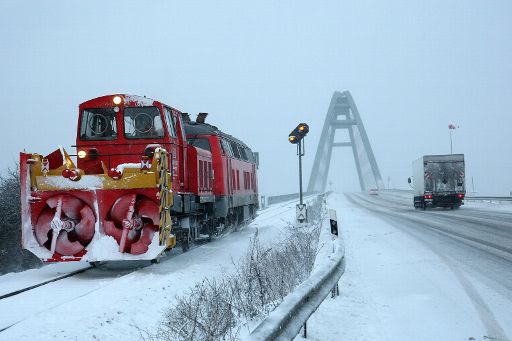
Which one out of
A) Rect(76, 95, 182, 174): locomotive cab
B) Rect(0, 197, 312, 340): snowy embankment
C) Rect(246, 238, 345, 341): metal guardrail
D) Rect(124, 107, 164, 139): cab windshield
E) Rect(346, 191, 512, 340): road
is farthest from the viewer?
Rect(124, 107, 164, 139): cab windshield

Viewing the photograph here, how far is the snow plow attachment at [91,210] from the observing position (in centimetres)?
1007

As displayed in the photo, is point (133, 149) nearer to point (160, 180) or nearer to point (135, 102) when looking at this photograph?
point (135, 102)

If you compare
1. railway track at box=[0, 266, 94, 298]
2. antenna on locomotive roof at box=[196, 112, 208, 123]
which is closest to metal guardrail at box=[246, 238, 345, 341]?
railway track at box=[0, 266, 94, 298]

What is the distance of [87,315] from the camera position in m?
6.90

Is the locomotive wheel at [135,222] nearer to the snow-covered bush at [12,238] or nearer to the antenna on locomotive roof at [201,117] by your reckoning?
the antenna on locomotive roof at [201,117]

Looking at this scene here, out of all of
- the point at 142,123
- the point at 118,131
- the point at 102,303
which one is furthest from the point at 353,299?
the point at 118,131

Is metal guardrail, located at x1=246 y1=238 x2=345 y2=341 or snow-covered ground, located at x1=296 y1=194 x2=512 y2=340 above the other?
metal guardrail, located at x1=246 y1=238 x2=345 y2=341

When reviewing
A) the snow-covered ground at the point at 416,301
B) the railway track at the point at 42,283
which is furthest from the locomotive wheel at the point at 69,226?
the snow-covered ground at the point at 416,301

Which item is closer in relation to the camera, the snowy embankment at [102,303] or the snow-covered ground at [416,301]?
the snow-covered ground at [416,301]

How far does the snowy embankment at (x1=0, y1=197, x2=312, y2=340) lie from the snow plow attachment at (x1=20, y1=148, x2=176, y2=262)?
1.78 feet

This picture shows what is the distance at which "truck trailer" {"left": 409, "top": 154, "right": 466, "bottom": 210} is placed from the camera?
1299 inches

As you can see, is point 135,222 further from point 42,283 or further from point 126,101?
point 126,101

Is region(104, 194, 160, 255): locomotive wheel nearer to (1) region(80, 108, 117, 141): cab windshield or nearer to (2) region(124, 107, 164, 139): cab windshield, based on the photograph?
(2) region(124, 107, 164, 139): cab windshield

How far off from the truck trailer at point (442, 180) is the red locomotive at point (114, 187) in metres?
22.7
